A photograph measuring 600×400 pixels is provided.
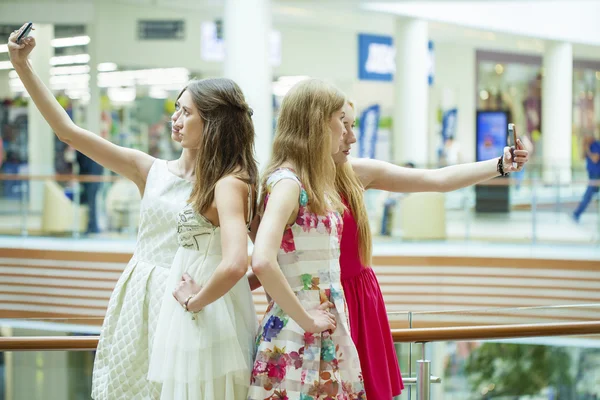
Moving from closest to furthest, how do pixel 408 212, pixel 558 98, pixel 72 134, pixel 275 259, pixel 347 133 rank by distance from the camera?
1. pixel 275 259
2. pixel 347 133
3. pixel 72 134
4. pixel 408 212
5. pixel 558 98

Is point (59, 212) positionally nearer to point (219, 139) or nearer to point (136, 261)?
point (136, 261)

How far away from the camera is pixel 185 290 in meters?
2.17

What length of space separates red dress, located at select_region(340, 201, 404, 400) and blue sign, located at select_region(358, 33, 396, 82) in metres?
15.4

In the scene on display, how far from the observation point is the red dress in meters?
2.31

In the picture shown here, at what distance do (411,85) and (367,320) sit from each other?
13724 millimetres

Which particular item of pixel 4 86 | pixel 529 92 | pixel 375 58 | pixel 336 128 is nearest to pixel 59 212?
pixel 4 86

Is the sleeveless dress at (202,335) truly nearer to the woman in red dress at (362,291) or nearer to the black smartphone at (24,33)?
the woman in red dress at (362,291)

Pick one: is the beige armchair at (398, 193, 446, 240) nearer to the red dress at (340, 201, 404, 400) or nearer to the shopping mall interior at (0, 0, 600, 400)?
the shopping mall interior at (0, 0, 600, 400)

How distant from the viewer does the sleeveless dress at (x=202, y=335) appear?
216 centimetres

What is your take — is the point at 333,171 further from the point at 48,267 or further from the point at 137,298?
the point at 48,267

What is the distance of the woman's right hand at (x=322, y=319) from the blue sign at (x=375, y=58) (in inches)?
615

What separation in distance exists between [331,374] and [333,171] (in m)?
0.51

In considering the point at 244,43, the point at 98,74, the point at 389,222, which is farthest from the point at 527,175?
the point at 98,74

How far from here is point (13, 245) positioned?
10.8 metres
